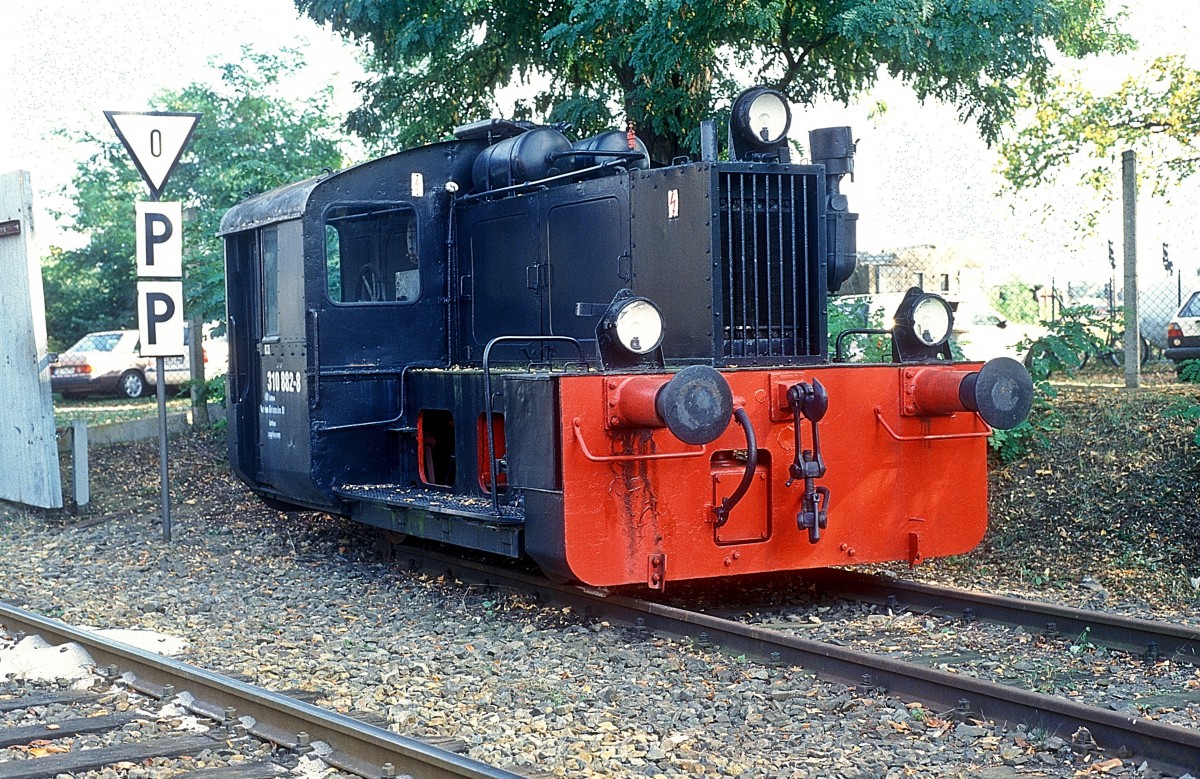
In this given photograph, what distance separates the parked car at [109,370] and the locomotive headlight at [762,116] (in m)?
18.6

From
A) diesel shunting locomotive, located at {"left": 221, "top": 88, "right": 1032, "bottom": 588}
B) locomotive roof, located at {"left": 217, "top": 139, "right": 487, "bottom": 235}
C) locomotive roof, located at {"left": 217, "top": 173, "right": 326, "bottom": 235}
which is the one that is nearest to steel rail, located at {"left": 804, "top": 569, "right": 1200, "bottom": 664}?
diesel shunting locomotive, located at {"left": 221, "top": 88, "right": 1032, "bottom": 588}

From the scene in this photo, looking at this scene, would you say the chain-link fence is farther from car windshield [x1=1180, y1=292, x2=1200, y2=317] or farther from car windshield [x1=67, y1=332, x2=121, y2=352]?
car windshield [x1=67, y1=332, x2=121, y2=352]

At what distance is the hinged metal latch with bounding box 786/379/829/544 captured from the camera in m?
6.32

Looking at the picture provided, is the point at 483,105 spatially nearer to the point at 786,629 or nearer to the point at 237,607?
the point at 237,607

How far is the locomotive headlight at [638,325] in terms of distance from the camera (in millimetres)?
6164

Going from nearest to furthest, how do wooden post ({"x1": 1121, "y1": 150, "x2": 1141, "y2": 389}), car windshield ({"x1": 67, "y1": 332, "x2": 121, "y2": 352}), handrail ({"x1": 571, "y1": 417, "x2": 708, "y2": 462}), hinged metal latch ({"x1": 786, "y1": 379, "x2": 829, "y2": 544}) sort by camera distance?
handrail ({"x1": 571, "y1": 417, "x2": 708, "y2": 462})
hinged metal latch ({"x1": 786, "y1": 379, "x2": 829, "y2": 544})
wooden post ({"x1": 1121, "y1": 150, "x2": 1141, "y2": 389})
car windshield ({"x1": 67, "y1": 332, "x2": 121, "y2": 352})

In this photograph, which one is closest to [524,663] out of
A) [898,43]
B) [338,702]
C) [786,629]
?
[338,702]

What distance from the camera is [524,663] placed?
18.9 ft

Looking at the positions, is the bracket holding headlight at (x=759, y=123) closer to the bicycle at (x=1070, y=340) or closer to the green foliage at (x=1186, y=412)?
the green foliage at (x=1186, y=412)

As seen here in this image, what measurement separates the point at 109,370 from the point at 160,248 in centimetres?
1601

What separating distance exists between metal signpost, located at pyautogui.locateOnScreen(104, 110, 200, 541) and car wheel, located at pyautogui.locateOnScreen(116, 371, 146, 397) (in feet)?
52.4

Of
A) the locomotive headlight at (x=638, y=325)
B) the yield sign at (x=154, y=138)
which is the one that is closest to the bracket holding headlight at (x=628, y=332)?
the locomotive headlight at (x=638, y=325)

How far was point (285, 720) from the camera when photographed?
477 centimetres

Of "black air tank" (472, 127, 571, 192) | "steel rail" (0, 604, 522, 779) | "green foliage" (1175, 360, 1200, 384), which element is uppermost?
"black air tank" (472, 127, 571, 192)
